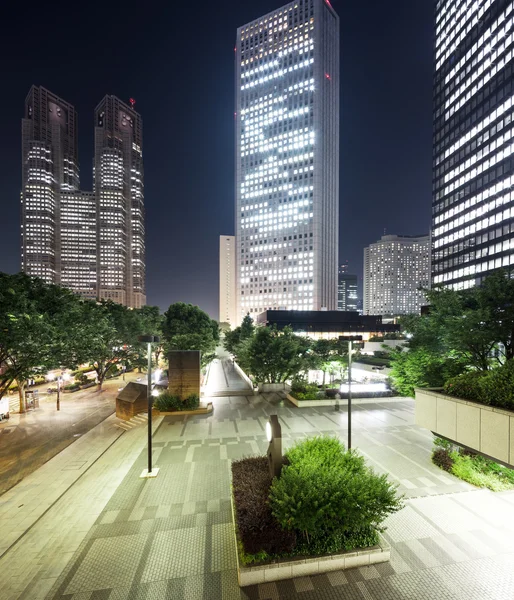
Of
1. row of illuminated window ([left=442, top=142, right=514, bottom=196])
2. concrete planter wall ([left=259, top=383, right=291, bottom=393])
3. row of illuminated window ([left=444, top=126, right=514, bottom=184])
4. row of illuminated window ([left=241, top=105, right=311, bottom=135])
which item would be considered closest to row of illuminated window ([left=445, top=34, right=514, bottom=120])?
row of illuminated window ([left=444, top=126, right=514, bottom=184])

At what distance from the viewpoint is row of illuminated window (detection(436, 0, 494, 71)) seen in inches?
3344

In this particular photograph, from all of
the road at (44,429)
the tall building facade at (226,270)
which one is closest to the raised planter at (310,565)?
the road at (44,429)

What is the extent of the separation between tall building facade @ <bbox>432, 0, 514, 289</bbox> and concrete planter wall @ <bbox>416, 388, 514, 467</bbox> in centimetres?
7981

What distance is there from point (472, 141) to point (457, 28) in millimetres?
39846

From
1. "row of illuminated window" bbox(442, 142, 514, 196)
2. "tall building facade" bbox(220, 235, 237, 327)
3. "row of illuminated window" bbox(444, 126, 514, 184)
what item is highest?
"row of illuminated window" bbox(444, 126, 514, 184)

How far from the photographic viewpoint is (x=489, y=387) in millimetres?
8367

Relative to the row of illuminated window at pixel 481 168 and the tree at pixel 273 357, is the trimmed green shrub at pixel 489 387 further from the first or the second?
the row of illuminated window at pixel 481 168

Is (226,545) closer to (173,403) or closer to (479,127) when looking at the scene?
(173,403)

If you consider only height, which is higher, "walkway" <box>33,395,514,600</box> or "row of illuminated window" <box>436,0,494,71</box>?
"row of illuminated window" <box>436,0,494,71</box>

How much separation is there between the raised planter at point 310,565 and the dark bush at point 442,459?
684 cm

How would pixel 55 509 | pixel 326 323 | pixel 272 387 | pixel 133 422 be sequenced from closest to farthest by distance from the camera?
pixel 55 509 < pixel 133 422 < pixel 272 387 < pixel 326 323

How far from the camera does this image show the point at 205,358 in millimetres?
35875

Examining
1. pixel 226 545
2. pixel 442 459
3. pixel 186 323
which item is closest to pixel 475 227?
pixel 186 323

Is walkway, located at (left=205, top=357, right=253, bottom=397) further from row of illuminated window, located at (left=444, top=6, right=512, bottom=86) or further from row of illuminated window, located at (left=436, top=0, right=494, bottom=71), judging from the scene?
row of illuminated window, located at (left=436, top=0, right=494, bottom=71)
